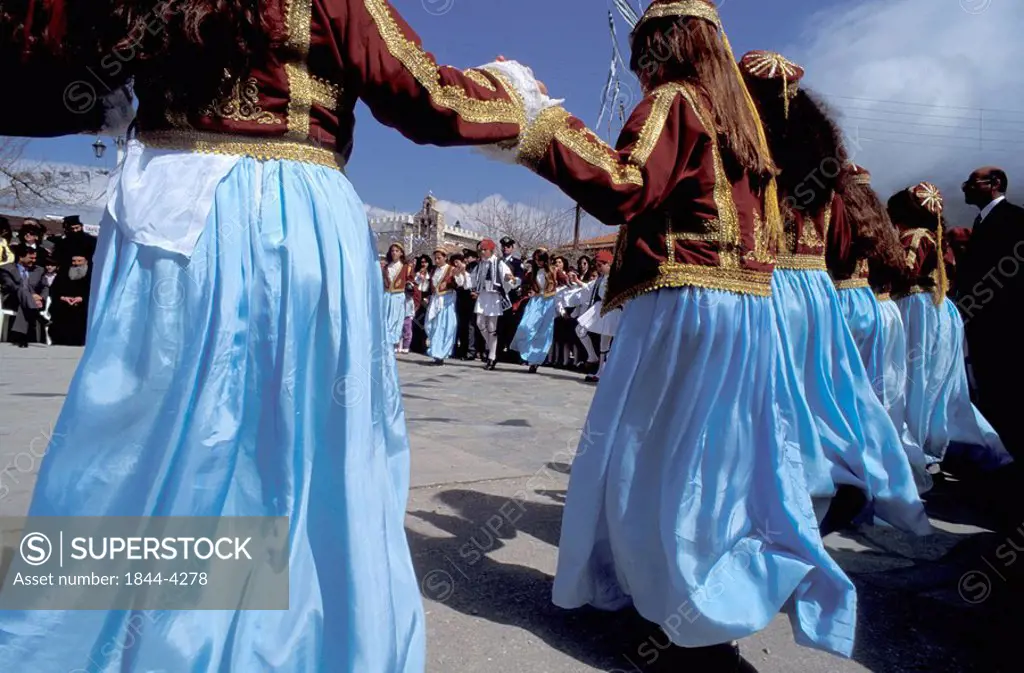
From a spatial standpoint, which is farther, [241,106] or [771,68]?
[771,68]

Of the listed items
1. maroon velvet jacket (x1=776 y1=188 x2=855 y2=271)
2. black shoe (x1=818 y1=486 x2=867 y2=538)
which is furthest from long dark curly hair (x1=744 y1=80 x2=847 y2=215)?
black shoe (x1=818 y1=486 x2=867 y2=538)

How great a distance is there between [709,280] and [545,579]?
1.28 meters

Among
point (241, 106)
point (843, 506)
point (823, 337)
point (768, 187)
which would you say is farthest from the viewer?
point (823, 337)

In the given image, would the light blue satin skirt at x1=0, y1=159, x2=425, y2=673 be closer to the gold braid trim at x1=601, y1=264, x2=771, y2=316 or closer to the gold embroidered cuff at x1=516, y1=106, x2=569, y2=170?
the gold embroidered cuff at x1=516, y1=106, x2=569, y2=170

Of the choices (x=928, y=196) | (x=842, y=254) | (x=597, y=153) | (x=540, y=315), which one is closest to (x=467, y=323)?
(x=540, y=315)

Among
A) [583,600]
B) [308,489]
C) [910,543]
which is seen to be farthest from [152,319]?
[910,543]

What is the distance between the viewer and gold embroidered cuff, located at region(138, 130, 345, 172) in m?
1.59

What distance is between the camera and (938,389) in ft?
16.6

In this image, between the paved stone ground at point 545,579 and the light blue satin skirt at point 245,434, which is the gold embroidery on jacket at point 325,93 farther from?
the paved stone ground at point 545,579

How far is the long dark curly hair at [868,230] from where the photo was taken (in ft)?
12.8

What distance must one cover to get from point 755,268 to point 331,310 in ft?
4.79

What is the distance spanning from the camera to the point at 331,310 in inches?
61.9

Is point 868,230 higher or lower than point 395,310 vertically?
higher

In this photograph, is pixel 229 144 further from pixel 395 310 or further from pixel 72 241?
pixel 72 241
